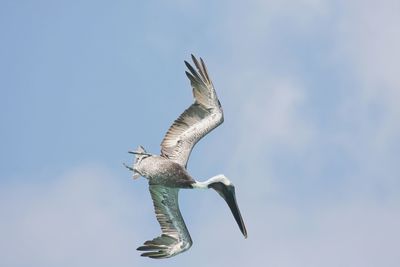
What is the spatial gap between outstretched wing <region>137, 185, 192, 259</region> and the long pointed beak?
1.22 m

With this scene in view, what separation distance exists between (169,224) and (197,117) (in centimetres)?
339

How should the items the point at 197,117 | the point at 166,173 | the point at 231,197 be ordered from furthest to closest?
the point at 197,117
the point at 231,197
the point at 166,173

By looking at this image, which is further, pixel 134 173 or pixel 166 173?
pixel 134 173

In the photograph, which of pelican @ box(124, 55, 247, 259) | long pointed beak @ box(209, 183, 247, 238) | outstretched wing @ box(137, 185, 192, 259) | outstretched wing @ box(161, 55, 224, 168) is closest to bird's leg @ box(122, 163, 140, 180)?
pelican @ box(124, 55, 247, 259)

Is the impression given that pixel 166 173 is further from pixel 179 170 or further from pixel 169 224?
pixel 169 224

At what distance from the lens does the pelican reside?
35.5 meters

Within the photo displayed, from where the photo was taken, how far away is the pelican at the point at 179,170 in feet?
116

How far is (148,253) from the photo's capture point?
3531cm

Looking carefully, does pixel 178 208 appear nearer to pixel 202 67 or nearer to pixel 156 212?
pixel 156 212

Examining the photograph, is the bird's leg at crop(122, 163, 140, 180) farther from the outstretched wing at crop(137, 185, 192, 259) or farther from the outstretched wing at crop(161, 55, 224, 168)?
the outstretched wing at crop(161, 55, 224, 168)

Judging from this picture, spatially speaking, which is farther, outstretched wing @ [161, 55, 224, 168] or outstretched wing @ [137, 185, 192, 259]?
outstretched wing @ [161, 55, 224, 168]

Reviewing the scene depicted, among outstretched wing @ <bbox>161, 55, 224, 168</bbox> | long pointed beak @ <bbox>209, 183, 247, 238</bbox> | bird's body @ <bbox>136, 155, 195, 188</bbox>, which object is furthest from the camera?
outstretched wing @ <bbox>161, 55, 224, 168</bbox>

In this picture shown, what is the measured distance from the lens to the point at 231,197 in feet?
119

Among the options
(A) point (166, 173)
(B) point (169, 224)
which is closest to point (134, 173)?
(A) point (166, 173)
